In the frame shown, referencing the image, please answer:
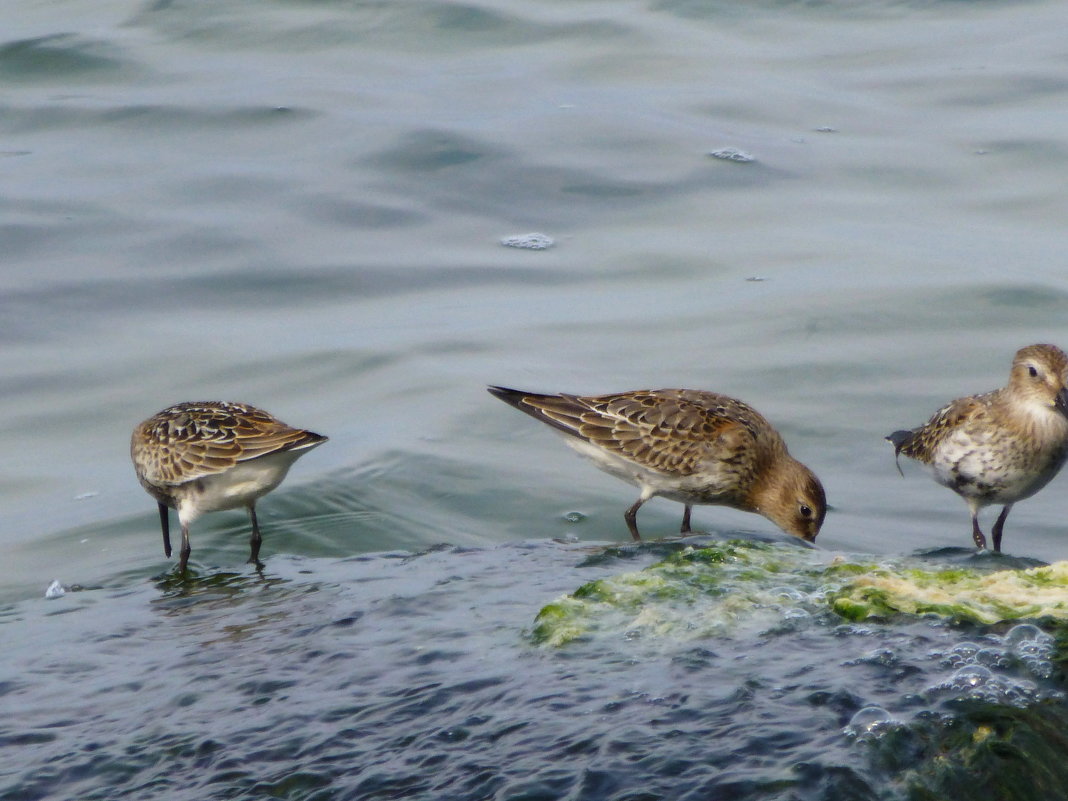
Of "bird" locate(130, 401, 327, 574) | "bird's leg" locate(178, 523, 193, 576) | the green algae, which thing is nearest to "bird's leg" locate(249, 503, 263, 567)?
"bird" locate(130, 401, 327, 574)

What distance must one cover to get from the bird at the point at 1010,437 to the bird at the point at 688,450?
81 centimetres

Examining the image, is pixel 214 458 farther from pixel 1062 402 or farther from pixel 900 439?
pixel 1062 402

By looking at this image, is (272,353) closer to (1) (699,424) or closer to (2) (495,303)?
(2) (495,303)

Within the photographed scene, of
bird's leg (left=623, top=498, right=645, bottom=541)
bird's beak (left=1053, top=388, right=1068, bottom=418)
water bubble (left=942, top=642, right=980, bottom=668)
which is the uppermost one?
water bubble (left=942, top=642, right=980, bottom=668)

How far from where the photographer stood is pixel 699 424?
852 cm

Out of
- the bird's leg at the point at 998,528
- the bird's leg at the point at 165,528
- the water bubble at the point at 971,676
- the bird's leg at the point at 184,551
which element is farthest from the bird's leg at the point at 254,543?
the water bubble at the point at 971,676

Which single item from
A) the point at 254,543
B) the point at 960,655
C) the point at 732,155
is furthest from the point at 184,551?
the point at 732,155

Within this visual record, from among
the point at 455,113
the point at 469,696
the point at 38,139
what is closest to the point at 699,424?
the point at 469,696

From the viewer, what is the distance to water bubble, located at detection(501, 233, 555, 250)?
1377 cm

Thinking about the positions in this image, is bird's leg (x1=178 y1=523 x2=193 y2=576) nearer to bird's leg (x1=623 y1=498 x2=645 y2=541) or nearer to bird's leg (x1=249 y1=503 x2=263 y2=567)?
bird's leg (x1=249 y1=503 x2=263 y2=567)

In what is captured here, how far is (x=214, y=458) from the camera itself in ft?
26.3

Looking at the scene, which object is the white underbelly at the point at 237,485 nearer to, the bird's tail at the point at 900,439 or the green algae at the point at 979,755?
the bird's tail at the point at 900,439

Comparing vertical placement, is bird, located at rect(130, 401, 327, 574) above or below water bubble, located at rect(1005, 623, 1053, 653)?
below

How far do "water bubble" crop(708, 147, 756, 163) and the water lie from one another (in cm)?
6
